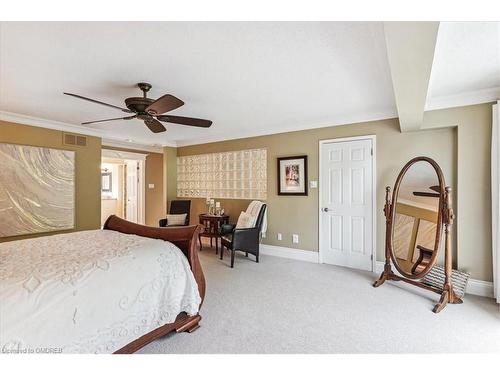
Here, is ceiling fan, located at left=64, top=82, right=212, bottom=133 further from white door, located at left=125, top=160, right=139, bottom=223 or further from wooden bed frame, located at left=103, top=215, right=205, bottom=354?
white door, located at left=125, top=160, right=139, bottom=223


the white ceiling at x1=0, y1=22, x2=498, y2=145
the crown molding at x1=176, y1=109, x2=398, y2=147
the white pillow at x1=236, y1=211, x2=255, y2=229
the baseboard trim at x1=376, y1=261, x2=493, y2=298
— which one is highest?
the white ceiling at x1=0, y1=22, x2=498, y2=145

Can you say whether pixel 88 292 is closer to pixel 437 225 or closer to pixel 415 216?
A: pixel 437 225

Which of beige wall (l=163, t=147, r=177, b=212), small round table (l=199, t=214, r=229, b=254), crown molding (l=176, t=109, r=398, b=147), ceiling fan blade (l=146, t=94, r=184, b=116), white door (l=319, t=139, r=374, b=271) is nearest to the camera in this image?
ceiling fan blade (l=146, t=94, r=184, b=116)

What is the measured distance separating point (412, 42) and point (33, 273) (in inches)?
96.7

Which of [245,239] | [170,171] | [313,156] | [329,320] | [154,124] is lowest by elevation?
[329,320]

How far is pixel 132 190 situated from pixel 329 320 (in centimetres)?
587

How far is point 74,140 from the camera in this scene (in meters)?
4.25

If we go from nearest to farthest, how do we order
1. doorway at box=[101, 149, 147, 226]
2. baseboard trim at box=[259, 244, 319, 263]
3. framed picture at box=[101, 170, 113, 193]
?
1. baseboard trim at box=[259, 244, 319, 263]
2. doorway at box=[101, 149, 147, 226]
3. framed picture at box=[101, 170, 113, 193]

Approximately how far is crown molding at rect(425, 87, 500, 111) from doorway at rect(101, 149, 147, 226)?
585 centimetres

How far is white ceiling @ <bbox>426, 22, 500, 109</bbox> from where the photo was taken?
1.70 metres

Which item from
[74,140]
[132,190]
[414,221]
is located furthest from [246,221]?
[132,190]

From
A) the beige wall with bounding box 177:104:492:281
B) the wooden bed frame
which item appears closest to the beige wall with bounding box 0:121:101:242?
the wooden bed frame

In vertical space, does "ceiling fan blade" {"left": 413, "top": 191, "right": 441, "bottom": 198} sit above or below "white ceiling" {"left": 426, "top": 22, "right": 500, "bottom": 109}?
below

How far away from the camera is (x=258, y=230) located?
4145 mm
